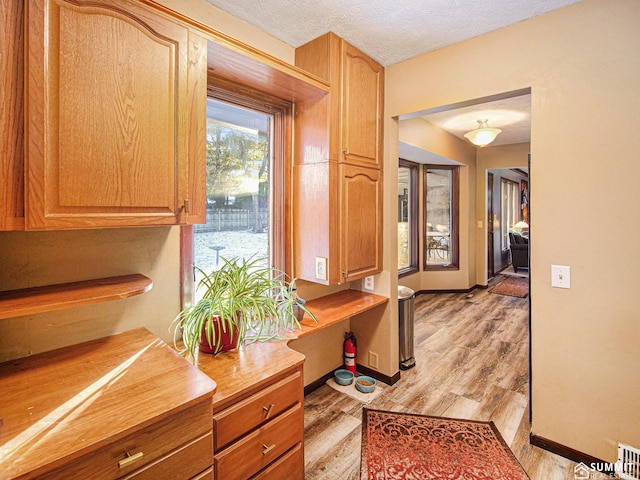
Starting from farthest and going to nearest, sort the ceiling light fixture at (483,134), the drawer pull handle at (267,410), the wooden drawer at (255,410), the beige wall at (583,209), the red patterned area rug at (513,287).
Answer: the red patterned area rug at (513,287) < the ceiling light fixture at (483,134) < the beige wall at (583,209) < the drawer pull handle at (267,410) < the wooden drawer at (255,410)

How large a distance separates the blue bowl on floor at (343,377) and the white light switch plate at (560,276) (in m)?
1.62

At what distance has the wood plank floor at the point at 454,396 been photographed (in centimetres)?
188

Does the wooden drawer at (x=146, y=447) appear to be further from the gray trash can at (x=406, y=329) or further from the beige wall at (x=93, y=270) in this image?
the gray trash can at (x=406, y=329)

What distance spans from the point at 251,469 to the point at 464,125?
4704mm

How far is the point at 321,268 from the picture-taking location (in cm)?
218

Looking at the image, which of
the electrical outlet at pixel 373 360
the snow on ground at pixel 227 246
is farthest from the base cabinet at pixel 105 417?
the electrical outlet at pixel 373 360

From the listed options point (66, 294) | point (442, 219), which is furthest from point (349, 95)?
point (442, 219)

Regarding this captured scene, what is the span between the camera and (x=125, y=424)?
94 centimetres

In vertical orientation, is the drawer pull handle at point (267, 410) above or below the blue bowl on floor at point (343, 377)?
above

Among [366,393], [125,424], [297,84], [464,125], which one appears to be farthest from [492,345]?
[125,424]

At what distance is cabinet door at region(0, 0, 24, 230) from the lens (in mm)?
1011

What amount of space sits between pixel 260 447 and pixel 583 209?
2.05 m

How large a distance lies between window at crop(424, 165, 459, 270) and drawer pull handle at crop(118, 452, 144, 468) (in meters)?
5.28

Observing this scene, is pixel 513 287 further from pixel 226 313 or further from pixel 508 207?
pixel 226 313
